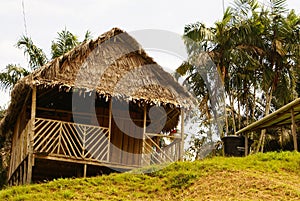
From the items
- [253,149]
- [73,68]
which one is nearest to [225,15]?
[253,149]

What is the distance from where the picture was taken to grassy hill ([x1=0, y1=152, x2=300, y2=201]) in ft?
43.1

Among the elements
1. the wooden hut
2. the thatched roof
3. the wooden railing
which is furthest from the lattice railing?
the wooden railing

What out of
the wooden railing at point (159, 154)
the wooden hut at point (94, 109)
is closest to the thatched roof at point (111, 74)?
the wooden hut at point (94, 109)

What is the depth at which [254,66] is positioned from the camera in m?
24.7

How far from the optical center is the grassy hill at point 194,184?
517 inches

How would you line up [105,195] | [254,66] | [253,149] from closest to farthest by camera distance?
1. [105,195]
2. [254,66]
3. [253,149]

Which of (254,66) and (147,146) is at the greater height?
(254,66)

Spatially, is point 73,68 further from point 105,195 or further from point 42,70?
point 105,195

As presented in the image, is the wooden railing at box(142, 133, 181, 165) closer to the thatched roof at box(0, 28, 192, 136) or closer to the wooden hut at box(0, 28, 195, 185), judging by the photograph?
the wooden hut at box(0, 28, 195, 185)

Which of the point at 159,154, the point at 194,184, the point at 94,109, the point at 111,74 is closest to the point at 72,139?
the point at 94,109

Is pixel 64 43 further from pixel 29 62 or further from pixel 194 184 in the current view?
pixel 194 184

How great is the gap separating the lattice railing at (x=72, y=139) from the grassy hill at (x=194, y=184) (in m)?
1.56

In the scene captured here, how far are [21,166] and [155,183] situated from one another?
16.4 feet

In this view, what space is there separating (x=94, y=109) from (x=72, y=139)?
2.21m
